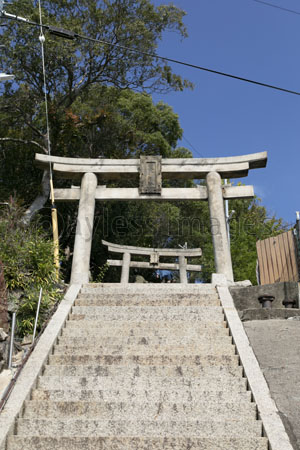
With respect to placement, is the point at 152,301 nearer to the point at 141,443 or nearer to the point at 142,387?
the point at 142,387

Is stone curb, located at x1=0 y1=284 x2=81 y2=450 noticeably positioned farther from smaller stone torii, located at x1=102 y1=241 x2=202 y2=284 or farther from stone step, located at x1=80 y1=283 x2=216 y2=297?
smaller stone torii, located at x1=102 y1=241 x2=202 y2=284

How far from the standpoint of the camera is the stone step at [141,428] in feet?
14.3

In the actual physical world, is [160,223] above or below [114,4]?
below

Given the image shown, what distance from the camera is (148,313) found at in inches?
279

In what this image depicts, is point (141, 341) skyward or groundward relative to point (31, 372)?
skyward

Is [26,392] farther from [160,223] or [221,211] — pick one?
[160,223]

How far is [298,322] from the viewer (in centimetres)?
768

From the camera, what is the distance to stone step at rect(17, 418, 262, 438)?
14.3 feet

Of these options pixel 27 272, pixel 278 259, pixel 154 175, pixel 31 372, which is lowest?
pixel 31 372

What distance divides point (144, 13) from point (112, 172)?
856 cm

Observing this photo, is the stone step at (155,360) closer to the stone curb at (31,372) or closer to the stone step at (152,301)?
the stone curb at (31,372)

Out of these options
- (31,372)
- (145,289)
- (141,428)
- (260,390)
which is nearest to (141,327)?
(31,372)

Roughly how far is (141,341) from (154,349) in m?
0.25

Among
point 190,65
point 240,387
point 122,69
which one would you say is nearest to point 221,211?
point 190,65
